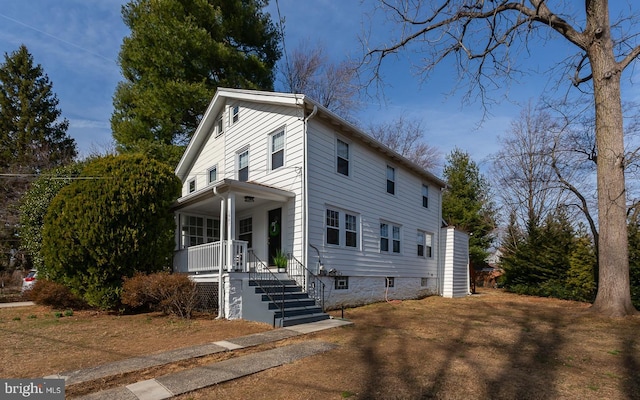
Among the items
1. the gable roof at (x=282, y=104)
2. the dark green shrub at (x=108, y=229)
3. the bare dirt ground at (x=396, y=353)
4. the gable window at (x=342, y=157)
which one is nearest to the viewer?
the bare dirt ground at (x=396, y=353)

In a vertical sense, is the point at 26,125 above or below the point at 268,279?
above

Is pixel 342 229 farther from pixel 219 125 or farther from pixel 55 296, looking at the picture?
pixel 55 296

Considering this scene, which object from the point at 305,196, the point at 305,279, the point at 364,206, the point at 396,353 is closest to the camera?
the point at 396,353

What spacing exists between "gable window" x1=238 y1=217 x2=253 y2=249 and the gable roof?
4036 mm

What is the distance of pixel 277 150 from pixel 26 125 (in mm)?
28265

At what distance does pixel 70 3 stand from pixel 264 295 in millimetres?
9756

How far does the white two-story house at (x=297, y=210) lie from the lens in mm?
10711

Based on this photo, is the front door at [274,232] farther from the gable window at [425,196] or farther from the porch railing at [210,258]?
the gable window at [425,196]

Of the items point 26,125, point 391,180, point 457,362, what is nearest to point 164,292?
point 457,362

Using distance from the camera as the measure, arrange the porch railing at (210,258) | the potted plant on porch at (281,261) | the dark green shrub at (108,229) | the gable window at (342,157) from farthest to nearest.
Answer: the gable window at (342,157) → the potted plant on porch at (281,261) → the dark green shrub at (108,229) → the porch railing at (210,258)

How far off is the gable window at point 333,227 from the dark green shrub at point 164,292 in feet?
13.6

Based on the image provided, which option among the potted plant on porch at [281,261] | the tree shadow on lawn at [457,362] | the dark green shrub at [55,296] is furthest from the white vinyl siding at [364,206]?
the dark green shrub at [55,296]

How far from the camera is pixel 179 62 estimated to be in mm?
19234

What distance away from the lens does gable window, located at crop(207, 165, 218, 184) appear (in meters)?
15.8
